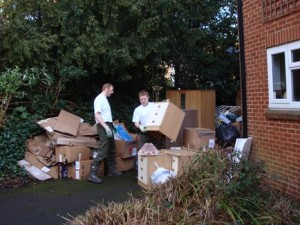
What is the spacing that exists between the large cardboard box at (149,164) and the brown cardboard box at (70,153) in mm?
1444

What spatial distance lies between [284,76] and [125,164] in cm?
396

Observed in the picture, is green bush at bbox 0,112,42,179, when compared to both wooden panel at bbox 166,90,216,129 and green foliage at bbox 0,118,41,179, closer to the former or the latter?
green foliage at bbox 0,118,41,179

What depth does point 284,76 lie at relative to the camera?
6.58 metres

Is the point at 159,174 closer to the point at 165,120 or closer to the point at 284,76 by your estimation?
the point at 165,120

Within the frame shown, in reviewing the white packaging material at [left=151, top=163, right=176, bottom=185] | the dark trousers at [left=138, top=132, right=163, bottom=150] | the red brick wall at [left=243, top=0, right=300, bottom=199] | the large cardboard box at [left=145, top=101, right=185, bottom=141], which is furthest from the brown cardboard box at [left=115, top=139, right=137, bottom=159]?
the red brick wall at [left=243, top=0, right=300, bottom=199]

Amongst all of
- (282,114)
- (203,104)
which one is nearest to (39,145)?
(203,104)

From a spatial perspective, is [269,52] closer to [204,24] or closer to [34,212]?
[34,212]

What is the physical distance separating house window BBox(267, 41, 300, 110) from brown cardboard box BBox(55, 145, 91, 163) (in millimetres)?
3821

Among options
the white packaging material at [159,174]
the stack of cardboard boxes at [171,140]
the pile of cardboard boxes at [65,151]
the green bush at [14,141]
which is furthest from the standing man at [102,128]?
the green bush at [14,141]

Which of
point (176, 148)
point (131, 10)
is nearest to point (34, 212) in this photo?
point (176, 148)

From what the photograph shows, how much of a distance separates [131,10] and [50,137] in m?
3.42

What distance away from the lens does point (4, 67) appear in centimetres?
969

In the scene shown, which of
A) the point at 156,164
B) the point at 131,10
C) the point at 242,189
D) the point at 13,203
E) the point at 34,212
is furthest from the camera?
the point at 131,10

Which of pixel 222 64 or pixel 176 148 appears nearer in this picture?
pixel 176 148
